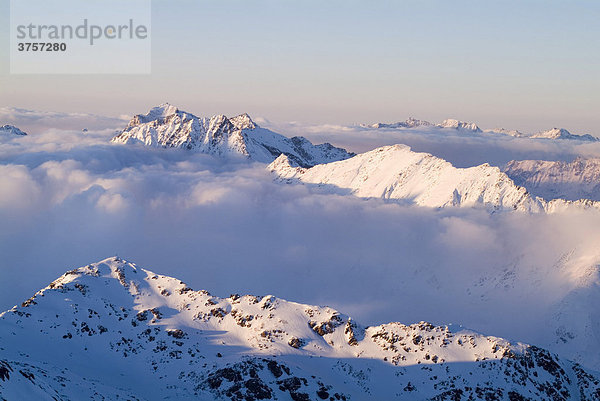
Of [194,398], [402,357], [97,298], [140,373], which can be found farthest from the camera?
[97,298]

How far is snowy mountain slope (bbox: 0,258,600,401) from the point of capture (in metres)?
142

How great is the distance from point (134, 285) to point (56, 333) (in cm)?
4251

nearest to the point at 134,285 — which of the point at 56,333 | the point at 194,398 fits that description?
the point at 56,333

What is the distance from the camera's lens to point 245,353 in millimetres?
161750

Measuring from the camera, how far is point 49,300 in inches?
6713

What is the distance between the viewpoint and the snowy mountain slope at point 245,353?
466 ft

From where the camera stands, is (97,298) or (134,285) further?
(134,285)

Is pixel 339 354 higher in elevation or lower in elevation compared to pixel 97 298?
lower

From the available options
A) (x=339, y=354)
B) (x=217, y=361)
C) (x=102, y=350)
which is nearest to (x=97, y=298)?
(x=102, y=350)

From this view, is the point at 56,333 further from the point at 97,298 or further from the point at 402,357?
the point at 402,357

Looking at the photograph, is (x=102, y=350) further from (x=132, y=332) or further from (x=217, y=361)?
(x=217, y=361)

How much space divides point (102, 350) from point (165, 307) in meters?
31.9

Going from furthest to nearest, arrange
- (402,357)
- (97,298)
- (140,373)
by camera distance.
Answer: (97,298), (402,357), (140,373)

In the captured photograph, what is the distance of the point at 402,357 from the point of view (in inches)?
6575
